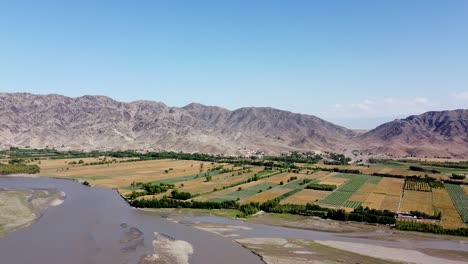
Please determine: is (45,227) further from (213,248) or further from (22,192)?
(22,192)

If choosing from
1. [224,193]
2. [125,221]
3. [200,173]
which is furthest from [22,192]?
[200,173]

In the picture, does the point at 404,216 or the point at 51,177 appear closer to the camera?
the point at 404,216

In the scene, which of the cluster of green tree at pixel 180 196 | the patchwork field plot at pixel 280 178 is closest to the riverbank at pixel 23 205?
the cluster of green tree at pixel 180 196

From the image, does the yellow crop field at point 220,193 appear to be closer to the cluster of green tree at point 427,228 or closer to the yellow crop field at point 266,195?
the yellow crop field at point 266,195

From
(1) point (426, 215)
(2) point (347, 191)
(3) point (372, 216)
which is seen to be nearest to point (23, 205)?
(3) point (372, 216)

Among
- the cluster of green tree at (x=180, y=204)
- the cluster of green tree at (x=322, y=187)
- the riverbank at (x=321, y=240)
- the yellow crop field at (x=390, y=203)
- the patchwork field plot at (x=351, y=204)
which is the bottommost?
the riverbank at (x=321, y=240)

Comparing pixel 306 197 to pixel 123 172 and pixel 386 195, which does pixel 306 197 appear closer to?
pixel 386 195
